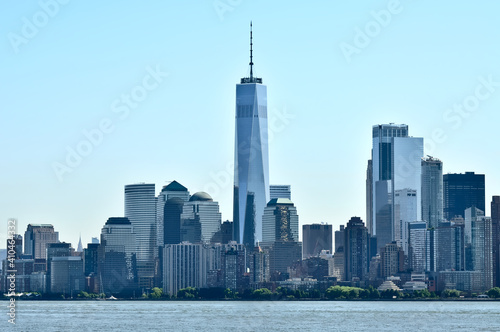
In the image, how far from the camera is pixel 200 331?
5704 inches

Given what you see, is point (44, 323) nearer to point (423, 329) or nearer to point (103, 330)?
point (103, 330)

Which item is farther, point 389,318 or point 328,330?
point 389,318

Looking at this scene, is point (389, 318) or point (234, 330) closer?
point (234, 330)

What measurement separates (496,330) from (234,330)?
3341cm

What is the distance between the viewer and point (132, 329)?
15050 centimetres

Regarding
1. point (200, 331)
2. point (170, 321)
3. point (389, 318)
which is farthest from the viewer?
point (389, 318)

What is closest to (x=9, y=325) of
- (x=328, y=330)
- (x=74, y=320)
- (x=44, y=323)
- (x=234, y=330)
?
(x=44, y=323)

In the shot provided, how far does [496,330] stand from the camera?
5881 inches

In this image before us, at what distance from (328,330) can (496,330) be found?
2155cm

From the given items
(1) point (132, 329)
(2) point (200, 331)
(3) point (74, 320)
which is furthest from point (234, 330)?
(3) point (74, 320)

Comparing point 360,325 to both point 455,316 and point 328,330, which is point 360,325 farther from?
point 455,316

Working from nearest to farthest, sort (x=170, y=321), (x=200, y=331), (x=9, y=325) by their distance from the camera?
(x=200, y=331), (x=9, y=325), (x=170, y=321)

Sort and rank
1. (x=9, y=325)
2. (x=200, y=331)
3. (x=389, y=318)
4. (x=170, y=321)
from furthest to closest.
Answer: (x=389, y=318) → (x=170, y=321) → (x=9, y=325) → (x=200, y=331)

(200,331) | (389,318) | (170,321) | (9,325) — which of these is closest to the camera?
(200,331)
